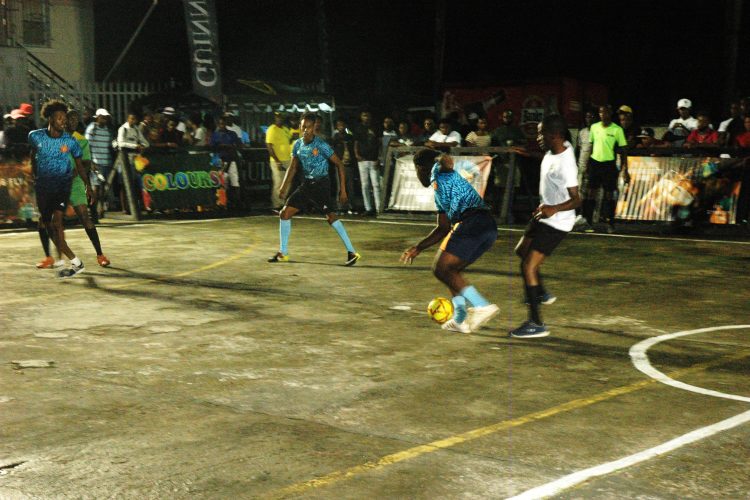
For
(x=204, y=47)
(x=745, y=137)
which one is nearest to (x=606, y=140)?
(x=745, y=137)

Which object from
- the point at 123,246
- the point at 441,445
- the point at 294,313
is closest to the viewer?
the point at 441,445

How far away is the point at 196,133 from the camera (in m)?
21.2

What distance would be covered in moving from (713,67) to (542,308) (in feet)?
89.0

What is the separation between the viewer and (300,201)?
13.0 m

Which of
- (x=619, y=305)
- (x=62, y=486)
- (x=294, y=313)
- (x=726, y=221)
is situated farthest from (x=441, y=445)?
(x=726, y=221)

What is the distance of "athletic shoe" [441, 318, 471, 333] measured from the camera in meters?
8.48

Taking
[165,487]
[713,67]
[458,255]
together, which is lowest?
[165,487]

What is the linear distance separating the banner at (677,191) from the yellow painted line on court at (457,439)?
9198mm

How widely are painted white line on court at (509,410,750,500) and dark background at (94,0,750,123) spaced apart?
94.6 feet

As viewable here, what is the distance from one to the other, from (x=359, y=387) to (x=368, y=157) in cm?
1296

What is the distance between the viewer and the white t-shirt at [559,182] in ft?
27.8

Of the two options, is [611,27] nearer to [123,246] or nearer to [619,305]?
[123,246]

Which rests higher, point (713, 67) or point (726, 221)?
point (713, 67)

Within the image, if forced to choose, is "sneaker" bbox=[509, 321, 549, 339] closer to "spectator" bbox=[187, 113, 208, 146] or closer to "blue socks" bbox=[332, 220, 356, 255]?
"blue socks" bbox=[332, 220, 356, 255]
